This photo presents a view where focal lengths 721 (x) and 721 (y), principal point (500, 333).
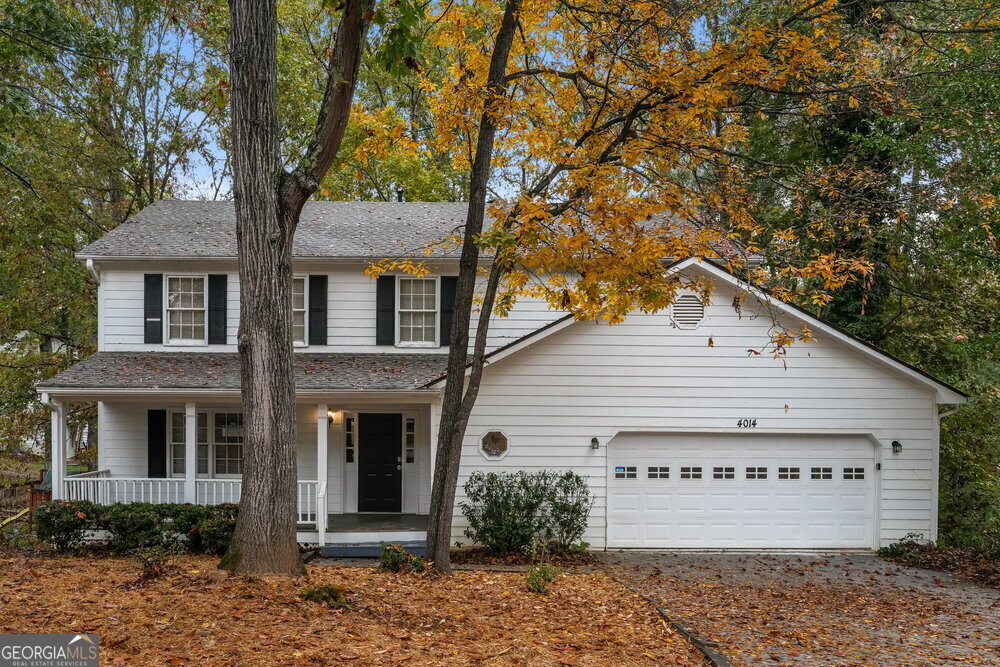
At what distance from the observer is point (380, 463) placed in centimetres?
1419

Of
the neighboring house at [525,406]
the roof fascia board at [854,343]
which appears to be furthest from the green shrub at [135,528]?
the roof fascia board at [854,343]

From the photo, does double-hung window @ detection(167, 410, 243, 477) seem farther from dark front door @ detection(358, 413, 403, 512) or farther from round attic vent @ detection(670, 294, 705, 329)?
Answer: round attic vent @ detection(670, 294, 705, 329)

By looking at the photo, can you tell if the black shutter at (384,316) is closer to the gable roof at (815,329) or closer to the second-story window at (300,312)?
the second-story window at (300,312)

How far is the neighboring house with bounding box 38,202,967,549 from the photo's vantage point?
12828 mm

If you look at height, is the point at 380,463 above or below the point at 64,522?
above

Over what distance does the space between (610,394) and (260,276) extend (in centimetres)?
709

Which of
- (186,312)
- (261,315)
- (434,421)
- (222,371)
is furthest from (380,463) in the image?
(261,315)

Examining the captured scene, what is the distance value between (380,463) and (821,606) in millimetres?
8141

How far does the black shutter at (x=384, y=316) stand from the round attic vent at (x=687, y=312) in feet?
17.6

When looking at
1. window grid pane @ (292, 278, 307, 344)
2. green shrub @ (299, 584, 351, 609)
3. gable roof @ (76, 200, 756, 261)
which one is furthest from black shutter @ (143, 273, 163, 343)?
green shrub @ (299, 584, 351, 609)

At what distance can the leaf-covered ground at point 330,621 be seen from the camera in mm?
5754

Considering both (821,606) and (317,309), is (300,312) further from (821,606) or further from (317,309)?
(821,606)

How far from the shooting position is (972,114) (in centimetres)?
1152

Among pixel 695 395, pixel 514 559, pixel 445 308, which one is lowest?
pixel 514 559
